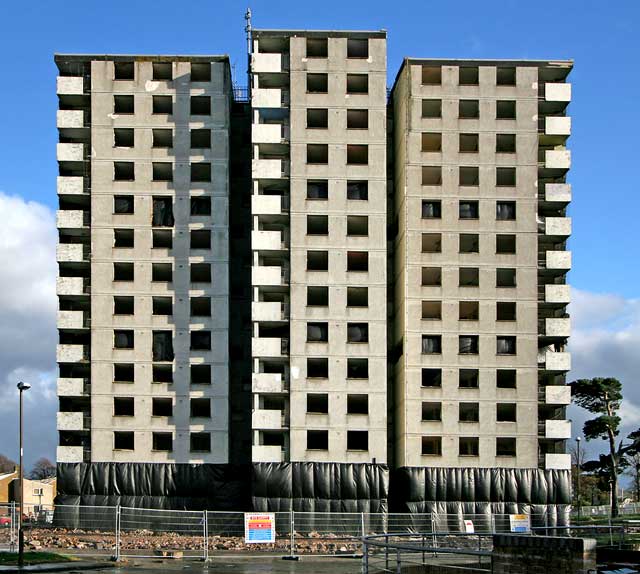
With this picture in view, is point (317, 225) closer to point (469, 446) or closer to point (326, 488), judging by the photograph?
point (326, 488)

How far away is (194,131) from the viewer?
80438 millimetres

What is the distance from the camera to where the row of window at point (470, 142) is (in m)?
79.0

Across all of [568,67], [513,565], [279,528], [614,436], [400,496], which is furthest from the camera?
[614,436]

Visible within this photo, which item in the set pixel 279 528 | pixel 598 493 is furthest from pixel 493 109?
pixel 598 493

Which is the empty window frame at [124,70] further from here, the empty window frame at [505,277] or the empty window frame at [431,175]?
the empty window frame at [505,277]

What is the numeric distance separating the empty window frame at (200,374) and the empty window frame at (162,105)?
19.1 meters

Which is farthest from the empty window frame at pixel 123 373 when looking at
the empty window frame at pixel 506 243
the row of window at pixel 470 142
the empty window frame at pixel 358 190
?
the empty window frame at pixel 506 243

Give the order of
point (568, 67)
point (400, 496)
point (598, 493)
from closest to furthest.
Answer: point (400, 496) < point (568, 67) < point (598, 493)

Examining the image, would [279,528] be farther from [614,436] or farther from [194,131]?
[614,436]

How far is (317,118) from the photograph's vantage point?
79.2m

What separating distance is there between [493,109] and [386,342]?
744 inches

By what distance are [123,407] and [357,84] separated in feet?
96.0

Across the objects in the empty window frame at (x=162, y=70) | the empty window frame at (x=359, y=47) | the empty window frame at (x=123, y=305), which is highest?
the empty window frame at (x=359, y=47)

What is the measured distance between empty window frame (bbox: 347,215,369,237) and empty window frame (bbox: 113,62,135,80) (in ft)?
65.3
